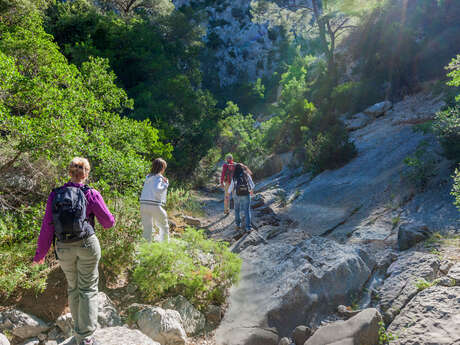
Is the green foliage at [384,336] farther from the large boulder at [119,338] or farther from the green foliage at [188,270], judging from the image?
the large boulder at [119,338]

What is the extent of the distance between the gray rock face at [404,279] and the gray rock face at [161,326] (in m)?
2.60

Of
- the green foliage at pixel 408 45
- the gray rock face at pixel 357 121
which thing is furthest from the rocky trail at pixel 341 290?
the green foliage at pixel 408 45

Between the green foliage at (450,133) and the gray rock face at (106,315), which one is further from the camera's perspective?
the green foliage at (450,133)

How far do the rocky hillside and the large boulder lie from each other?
1180 millimetres

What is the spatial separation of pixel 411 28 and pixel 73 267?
20869mm

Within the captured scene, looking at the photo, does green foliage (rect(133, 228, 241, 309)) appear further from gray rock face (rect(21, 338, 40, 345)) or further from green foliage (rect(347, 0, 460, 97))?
green foliage (rect(347, 0, 460, 97))

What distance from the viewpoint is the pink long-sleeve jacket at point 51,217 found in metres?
3.00

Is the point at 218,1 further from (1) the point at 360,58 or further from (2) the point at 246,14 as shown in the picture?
(1) the point at 360,58

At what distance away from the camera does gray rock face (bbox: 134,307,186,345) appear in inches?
144

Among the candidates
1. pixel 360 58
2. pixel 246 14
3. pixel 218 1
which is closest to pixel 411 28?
pixel 360 58

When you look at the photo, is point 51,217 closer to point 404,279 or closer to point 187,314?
point 187,314

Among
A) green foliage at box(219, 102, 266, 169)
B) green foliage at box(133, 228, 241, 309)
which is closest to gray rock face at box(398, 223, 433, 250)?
green foliage at box(133, 228, 241, 309)

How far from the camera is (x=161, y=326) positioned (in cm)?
368

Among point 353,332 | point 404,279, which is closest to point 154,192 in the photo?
point 353,332
